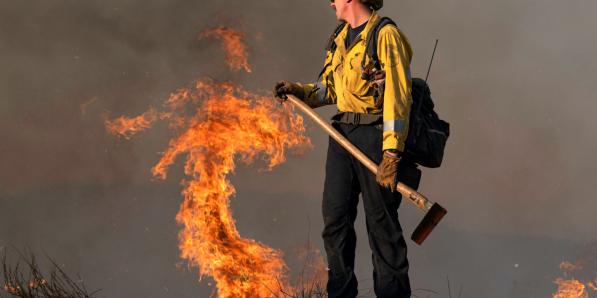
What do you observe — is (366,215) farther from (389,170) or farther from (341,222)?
(389,170)

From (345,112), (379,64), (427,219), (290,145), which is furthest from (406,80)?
(290,145)

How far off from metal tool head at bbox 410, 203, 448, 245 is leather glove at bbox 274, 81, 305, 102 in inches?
73.2

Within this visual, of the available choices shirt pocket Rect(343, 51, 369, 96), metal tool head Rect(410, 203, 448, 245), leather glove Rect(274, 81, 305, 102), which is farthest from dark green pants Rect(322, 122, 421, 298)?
leather glove Rect(274, 81, 305, 102)

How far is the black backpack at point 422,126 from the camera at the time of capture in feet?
17.8

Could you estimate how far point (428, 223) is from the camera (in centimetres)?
541

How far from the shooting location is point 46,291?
6.34 m

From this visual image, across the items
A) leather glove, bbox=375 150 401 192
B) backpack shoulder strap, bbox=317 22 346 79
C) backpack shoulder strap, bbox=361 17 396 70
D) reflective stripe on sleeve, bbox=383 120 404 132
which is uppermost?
backpack shoulder strap, bbox=317 22 346 79

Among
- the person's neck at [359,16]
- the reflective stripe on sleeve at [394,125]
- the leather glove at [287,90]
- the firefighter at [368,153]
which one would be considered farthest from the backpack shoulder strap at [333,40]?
the reflective stripe on sleeve at [394,125]

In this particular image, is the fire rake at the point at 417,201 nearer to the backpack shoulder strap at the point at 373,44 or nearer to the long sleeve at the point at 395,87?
the long sleeve at the point at 395,87

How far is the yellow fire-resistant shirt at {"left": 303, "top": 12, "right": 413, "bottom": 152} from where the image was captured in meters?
5.25

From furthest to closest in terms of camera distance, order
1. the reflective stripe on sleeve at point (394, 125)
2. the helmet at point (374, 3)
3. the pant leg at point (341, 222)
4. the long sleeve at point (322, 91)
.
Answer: the long sleeve at point (322, 91)
the pant leg at point (341, 222)
the helmet at point (374, 3)
the reflective stripe on sleeve at point (394, 125)

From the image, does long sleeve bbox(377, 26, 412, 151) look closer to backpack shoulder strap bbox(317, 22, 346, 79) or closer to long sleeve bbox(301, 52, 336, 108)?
backpack shoulder strap bbox(317, 22, 346, 79)

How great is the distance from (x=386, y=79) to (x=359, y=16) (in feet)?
2.51

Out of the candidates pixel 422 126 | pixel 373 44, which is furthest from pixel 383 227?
pixel 373 44
